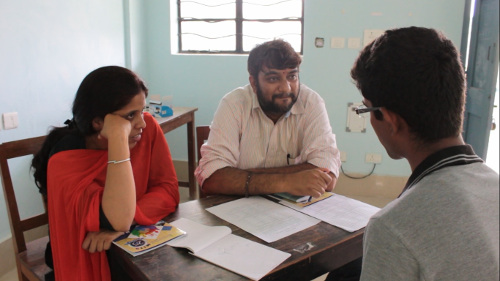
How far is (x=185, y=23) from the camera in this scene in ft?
12.5

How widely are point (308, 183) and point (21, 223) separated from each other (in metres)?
1.14

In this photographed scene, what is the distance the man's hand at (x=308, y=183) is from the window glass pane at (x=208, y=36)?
8.43 feet

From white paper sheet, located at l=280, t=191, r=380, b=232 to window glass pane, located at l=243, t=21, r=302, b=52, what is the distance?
2.49 m

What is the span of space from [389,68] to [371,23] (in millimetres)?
2707

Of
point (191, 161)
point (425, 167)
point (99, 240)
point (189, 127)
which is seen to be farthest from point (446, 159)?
point (189, 127)

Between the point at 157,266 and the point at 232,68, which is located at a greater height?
the point at 232,68

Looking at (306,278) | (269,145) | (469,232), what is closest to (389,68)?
(469,232)

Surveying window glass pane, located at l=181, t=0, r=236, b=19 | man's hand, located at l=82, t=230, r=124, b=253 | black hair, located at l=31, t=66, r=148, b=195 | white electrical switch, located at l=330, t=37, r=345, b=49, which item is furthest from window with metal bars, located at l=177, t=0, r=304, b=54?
man's hand, located at l=82, t=230, r=124, b=253

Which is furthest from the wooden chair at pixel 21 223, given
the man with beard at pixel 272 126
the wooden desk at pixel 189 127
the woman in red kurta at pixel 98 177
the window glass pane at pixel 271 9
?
the window glass pane at pixel 271 9

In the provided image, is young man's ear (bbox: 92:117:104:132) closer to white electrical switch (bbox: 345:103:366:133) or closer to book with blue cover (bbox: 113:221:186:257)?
book with blue cover (bbox: 113:221:186:257)

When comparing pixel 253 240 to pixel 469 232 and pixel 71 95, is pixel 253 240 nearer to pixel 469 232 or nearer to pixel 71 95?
pixel 469 232

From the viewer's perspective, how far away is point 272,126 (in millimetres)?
1795

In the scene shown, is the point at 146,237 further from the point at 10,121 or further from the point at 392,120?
the point at 10,121

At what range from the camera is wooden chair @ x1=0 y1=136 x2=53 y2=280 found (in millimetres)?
1448
